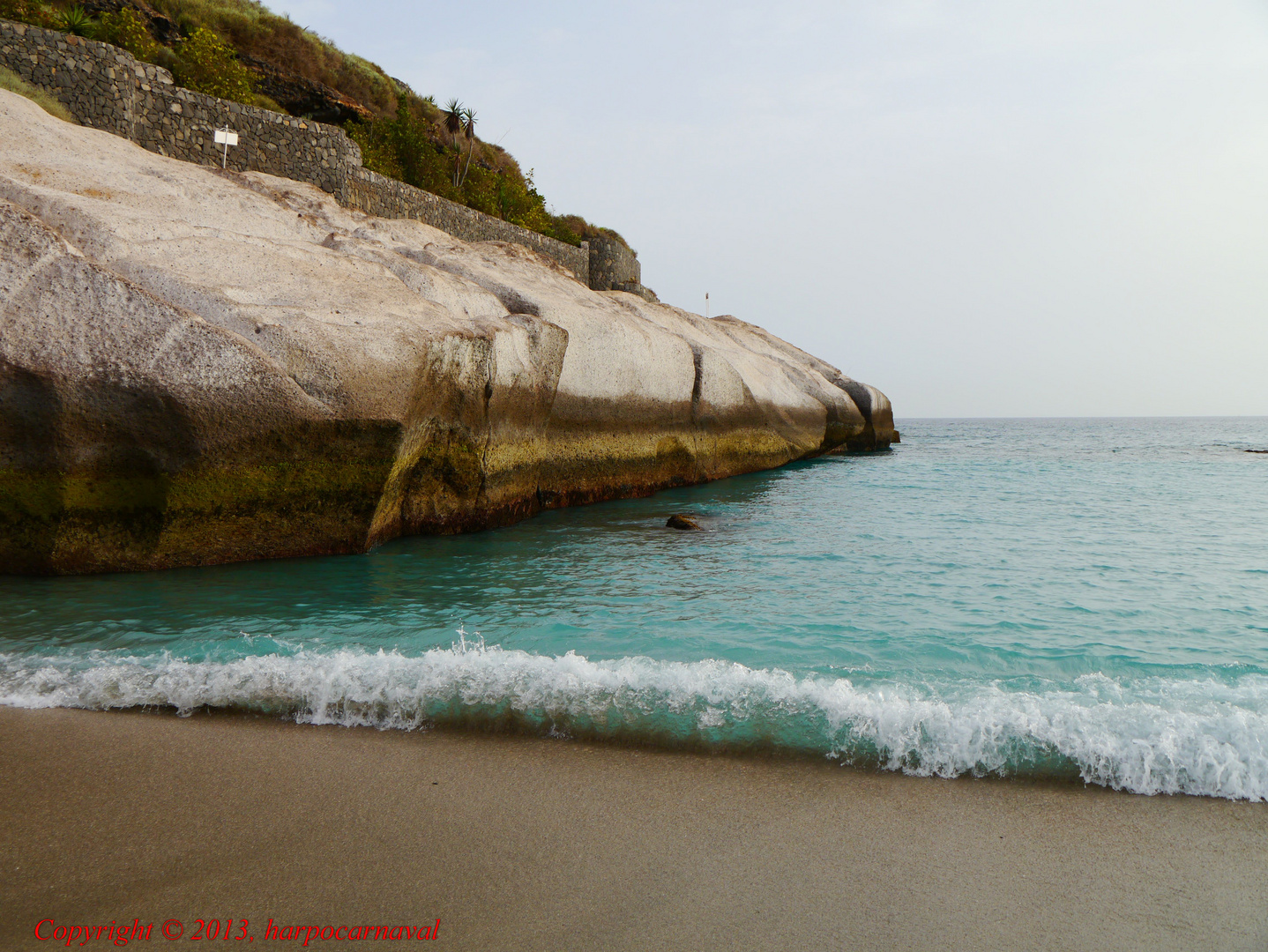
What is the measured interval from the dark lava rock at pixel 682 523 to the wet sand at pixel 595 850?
689cm

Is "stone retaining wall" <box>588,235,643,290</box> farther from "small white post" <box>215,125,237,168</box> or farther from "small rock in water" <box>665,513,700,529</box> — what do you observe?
"small rock in water" <box>665,513,700,529</box>

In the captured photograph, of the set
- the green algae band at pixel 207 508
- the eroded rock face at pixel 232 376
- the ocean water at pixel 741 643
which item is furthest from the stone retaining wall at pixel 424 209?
the green algae band at pixel 207 508

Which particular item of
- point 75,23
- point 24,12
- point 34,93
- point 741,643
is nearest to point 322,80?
point 75,23

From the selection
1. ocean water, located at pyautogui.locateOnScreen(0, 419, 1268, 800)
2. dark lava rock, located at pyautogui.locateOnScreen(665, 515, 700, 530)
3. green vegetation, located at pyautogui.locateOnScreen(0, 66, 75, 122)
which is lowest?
ocean water, located at pyautogui.locateOnScreen(0, 419, 1268, 800)

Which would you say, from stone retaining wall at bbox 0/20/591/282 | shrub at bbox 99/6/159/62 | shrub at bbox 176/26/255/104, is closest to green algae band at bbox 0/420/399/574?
stone retaining wall at bbox 0/20/591/282

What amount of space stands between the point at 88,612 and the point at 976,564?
8641mm

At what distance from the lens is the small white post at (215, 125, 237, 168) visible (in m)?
14.2

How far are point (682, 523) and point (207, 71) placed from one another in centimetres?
1817

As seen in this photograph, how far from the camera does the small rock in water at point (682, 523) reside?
1062 centimetres

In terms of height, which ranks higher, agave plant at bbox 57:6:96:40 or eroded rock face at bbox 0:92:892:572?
agave plant at bbox 57:6:96:40

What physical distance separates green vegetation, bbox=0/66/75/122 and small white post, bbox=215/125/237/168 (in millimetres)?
2237

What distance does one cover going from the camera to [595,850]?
291 centimetres

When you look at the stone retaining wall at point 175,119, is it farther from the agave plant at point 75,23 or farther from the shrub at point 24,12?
the agave plant at point 75,23

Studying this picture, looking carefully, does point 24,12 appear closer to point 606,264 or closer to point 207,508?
point 207,508
